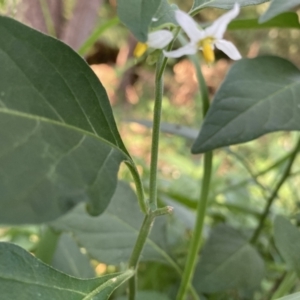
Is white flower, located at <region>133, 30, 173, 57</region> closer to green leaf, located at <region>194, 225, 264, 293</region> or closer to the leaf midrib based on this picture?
the leaf midrib

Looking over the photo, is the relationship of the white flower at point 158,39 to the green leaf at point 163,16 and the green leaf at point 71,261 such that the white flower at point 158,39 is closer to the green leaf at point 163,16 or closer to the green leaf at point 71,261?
the green leaf at point 163,16

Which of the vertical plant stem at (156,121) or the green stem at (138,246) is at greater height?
the vertical plant stem at (156,121)

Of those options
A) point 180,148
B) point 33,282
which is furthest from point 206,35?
point 180,148

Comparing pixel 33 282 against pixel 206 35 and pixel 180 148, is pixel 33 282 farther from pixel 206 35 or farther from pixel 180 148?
pixel 180 148

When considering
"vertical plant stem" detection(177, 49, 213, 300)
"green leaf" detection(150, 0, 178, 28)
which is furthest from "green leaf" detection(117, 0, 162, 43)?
"vertical plant stem" detection(177, 49, 213, 300)

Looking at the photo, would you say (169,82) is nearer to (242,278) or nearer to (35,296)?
(242,278)

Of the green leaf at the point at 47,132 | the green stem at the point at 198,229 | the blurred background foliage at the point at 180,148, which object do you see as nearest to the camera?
the green leaf at the point at 47,132

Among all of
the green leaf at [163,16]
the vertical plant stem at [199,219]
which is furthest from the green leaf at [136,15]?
the vertical plant stem at [199,219]

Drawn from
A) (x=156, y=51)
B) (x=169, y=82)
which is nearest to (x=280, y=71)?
(x=156, y=51)

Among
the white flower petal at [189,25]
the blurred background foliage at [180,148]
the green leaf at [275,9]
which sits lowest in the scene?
the blurred background foliage at [180,148]
